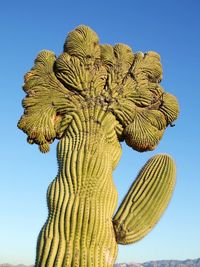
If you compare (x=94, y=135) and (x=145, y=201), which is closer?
(x=145, y=201)

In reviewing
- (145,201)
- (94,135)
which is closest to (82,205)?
(145,201)

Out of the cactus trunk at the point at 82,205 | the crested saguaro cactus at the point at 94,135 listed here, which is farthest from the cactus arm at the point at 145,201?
the cactus trunk at the point at 82,205

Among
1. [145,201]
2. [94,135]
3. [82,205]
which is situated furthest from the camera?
[94,135]

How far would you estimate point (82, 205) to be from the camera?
4.73m

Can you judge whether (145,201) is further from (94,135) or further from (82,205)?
(94,135)

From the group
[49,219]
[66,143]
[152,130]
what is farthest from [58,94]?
[49,219]

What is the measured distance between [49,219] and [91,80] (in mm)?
1799

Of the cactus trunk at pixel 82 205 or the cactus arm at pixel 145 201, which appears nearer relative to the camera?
the cactus trunk at pixel 82 205

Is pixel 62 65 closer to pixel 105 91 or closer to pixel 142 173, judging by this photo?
pixel 105 91

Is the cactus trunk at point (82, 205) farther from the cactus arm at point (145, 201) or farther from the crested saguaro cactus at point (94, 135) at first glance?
the cactus arm at point (145, 201)

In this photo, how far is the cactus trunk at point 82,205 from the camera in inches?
179

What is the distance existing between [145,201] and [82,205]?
715mm

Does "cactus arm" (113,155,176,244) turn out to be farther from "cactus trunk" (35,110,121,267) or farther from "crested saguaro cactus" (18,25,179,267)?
"cactus trunk" (35,110,121,267)

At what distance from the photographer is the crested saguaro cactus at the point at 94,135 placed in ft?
15.2
